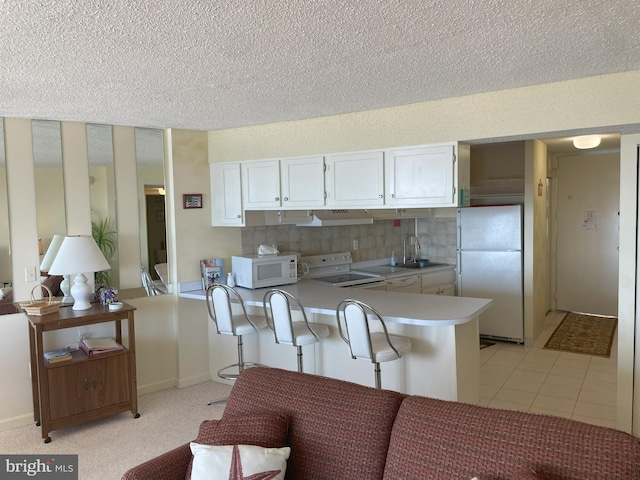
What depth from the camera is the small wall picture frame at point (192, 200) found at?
4566 mm

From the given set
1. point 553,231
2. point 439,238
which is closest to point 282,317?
point 439,238

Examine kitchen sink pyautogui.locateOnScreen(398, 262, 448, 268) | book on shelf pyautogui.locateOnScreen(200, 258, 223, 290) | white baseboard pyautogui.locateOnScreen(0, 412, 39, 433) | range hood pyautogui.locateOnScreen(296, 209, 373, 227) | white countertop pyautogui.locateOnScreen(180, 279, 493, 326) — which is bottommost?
white baseboard pyautogui.locateOnScreen(0, 412, 39, 433)

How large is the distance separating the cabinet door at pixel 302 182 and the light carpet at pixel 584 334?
3355mm

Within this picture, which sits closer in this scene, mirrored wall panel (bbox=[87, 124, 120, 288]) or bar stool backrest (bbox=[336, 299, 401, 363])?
bar stool backrest (bbox=[336, 299, 401, 363])

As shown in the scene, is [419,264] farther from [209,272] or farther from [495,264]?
[209,272]

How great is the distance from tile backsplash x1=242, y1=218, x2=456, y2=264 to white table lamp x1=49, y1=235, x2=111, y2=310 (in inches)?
59.1

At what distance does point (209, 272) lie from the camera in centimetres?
462

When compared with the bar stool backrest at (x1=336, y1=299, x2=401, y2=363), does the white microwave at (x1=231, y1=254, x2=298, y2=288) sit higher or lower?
higher

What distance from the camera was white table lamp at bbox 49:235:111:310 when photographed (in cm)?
369

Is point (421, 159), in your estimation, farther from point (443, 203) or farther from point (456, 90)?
point (456, 90)

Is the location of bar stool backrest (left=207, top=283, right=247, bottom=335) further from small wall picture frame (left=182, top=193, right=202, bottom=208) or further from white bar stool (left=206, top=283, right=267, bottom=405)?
small wall picture frame (left=182, top=193, right=202, bottom=208)

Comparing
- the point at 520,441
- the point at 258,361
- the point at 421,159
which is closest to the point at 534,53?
the point at 421,159

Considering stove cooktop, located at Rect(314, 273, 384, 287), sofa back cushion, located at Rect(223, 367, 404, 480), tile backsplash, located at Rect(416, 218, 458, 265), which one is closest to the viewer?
sofa back cushion, located at Rect(223, 367, 404, 480)

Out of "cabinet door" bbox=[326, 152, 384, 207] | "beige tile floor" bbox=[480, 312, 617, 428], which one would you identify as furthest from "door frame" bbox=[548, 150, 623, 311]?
"cabinet door" bbox=[326, 152, 384, 207]
